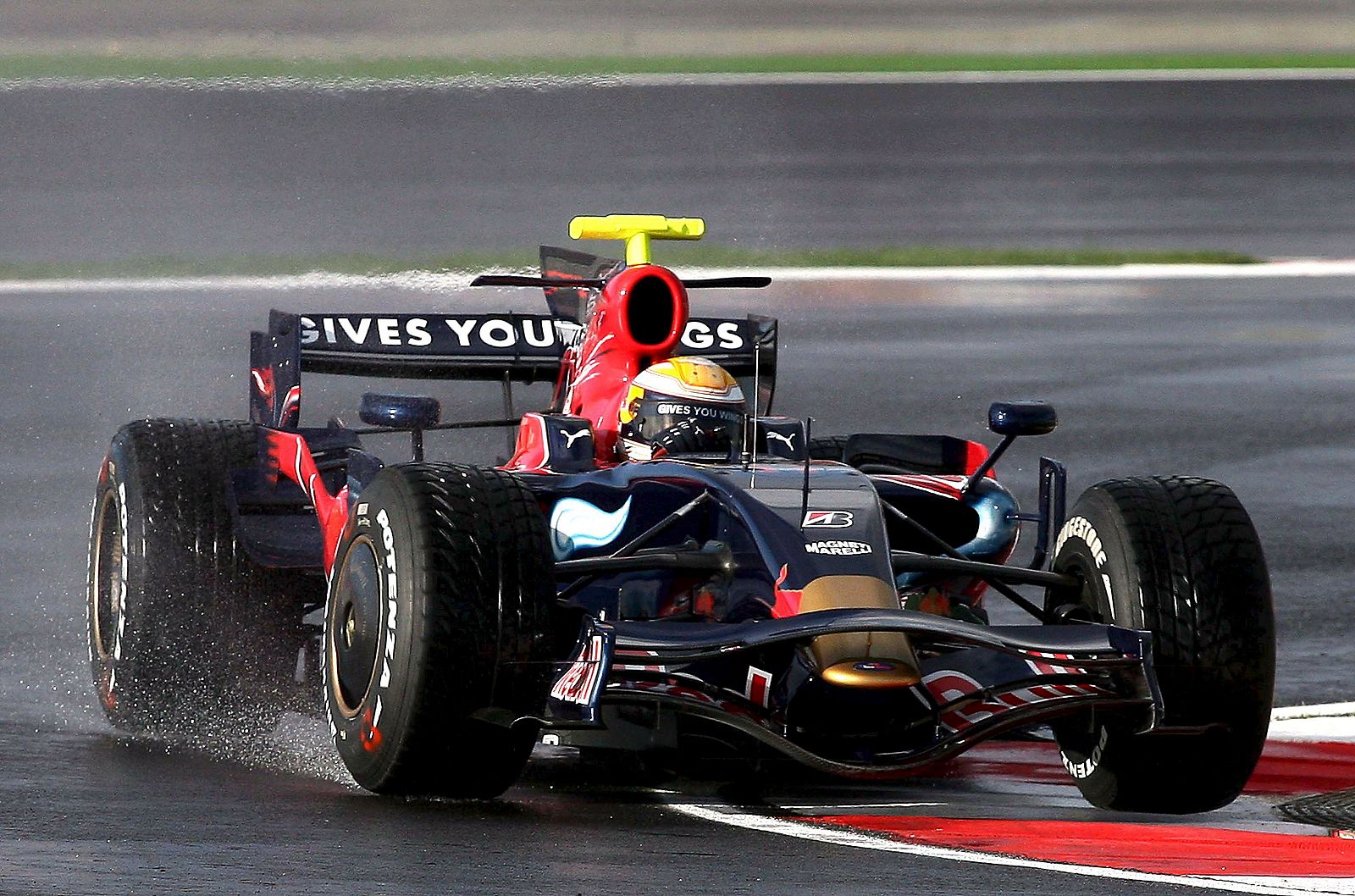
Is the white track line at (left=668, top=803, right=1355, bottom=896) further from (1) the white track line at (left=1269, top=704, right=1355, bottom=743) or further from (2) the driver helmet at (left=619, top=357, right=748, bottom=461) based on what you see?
(1) the white track line at (left=1269, top=704, right=1355, bottom=743)

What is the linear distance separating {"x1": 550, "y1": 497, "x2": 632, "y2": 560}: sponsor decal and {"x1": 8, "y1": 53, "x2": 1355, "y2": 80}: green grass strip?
11165 mm

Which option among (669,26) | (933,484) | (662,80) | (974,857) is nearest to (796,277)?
(662,80)

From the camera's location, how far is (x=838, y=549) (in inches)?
260

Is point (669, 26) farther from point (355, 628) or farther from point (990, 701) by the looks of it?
point (990, 701)

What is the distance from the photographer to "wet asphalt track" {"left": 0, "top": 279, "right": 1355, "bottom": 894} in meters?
5.21

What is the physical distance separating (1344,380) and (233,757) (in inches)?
369

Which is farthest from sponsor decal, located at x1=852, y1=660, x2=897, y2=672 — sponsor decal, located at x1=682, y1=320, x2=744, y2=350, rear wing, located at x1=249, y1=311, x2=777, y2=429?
sponsor decal, located at x1=682, y1=320, x2=744, y2=350

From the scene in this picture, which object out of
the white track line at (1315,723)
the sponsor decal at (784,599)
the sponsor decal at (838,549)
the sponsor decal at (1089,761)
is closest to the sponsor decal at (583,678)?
the sponsor decal at (784,599)

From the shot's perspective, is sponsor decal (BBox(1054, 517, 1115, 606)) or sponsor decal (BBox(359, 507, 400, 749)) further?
sponsor decal (BBox(1054, 517, 1115, 606))

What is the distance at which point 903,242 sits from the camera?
61.7ft

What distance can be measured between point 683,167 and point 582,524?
13.4m

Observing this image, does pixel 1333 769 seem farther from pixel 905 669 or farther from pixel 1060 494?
pixel 905 669

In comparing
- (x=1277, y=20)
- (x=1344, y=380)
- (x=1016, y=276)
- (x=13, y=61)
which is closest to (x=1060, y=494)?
(x=1344, y=380)

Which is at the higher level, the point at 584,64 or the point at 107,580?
the point at 584,64
